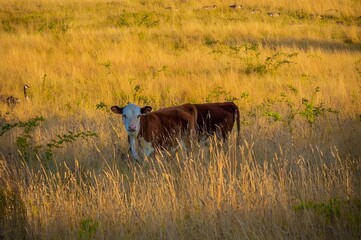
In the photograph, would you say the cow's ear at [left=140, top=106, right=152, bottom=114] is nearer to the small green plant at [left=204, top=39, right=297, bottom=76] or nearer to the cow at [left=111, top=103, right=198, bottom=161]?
the cow at [left=111, top=103, right=198, bottom=161]

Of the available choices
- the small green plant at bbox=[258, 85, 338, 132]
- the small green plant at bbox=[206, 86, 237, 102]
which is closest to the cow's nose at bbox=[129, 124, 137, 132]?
the small green plant at bbox=[258, 85, 338, 132]

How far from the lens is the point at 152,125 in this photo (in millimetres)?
7504

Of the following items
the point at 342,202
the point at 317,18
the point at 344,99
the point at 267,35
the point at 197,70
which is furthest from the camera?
the point at 317,18

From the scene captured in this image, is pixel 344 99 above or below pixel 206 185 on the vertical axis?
above

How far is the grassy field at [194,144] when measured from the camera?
4855 millimetres

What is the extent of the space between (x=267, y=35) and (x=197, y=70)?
6633 mm

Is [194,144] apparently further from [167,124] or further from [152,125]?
[152,125]

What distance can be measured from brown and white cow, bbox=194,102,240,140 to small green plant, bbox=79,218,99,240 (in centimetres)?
338

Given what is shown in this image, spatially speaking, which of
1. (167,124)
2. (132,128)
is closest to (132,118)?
(132,128)

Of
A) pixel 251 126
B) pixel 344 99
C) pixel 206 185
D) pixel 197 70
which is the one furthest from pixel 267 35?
pixel 206 185

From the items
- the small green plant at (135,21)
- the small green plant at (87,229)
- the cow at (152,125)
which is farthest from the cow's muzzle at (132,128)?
the small green plant at (135,21)

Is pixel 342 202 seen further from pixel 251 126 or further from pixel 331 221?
pixel 251 126

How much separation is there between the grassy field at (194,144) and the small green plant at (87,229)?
1cm

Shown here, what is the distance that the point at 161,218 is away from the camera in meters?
4.80
